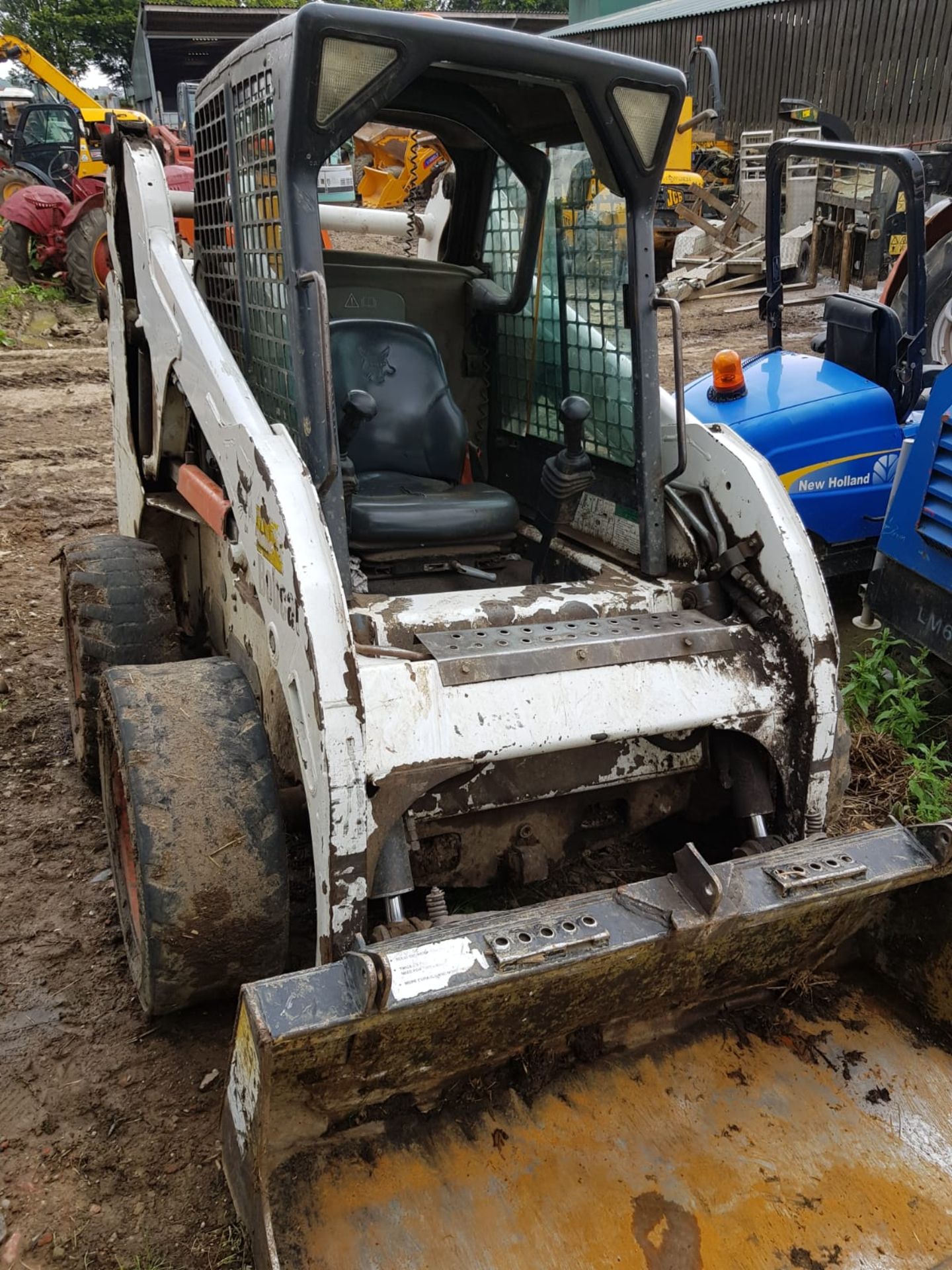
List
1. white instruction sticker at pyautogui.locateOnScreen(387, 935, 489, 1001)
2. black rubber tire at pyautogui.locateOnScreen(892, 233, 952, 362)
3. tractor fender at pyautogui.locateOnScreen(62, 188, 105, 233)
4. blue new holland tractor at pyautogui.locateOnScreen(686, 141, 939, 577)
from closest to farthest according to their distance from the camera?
1. white instruction sticker at pyautogui.locateOnScreen(387, 935, 489, 1001)
2. blue new holland tractor at pyautogui.locateOnScreen(686, 141, 939, 577)
3. black rubber tire at pyautogui.locateOnScreen(892, 233, 952, 362)
4. tractor fender at pyautogui.locateOnScreen(62, 188, 105, 233)

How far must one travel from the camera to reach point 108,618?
11.1 ft

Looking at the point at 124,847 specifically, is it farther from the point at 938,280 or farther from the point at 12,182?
the point at 12,182

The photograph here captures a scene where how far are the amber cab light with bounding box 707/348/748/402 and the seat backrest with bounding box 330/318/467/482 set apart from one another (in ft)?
4.79

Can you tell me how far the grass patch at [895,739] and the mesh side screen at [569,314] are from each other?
5.10ft

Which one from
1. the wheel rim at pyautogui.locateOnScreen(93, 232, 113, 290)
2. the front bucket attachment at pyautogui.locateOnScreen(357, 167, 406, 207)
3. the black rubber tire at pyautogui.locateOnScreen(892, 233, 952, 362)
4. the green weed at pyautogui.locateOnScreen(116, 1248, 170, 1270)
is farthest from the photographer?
the front bucket attachment at pyautogui.locateOnScreen(357, 167, 406, 207)

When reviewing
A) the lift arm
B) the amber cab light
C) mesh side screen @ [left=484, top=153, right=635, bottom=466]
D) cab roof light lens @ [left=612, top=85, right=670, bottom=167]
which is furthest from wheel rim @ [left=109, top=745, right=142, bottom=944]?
the lift arm

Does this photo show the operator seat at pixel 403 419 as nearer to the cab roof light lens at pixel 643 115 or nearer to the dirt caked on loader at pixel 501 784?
the dirt caked on loader at pixel 501 784

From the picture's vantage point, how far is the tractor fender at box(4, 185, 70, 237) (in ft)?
40.9

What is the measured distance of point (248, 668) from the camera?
2877 millimetres

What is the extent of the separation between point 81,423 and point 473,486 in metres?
5.97

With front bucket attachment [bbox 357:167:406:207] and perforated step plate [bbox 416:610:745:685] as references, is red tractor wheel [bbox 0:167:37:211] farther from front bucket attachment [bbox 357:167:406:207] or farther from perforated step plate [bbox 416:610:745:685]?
perforated step plate [bbox 416:610:745:685]

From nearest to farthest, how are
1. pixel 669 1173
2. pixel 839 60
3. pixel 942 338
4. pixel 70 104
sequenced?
pixel 669 1173 → pixel 942 338 → pixel 70 104 → pixel 839 60

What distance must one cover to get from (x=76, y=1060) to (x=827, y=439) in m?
3.46

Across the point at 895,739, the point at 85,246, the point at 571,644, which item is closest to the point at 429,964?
the point at 571,644
